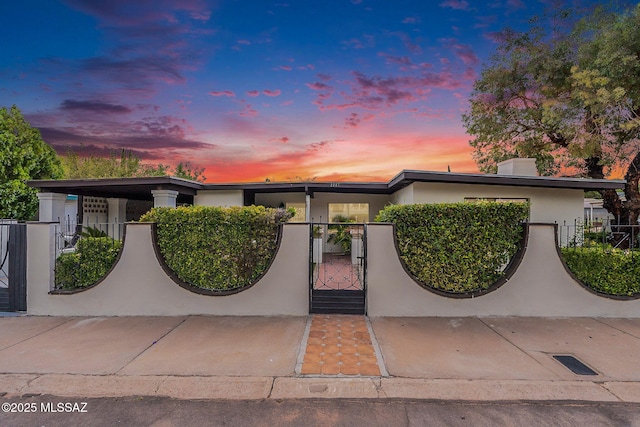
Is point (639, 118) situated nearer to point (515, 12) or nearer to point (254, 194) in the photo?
point (515, 12)

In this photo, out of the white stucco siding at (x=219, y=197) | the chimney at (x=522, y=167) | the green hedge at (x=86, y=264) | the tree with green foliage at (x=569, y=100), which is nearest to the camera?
the green hedge at (x=86, y=264)

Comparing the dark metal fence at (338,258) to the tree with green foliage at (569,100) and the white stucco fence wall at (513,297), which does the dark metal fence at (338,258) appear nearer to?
the white stucco fence wall at (513,297)

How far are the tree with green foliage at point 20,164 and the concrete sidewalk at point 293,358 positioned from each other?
1011 centimetres

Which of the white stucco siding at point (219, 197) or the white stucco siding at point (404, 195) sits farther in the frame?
the white stucco siding at point (219, 197)

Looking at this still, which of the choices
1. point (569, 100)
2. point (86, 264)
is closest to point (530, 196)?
point (569, 100)

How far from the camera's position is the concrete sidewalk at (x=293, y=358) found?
313 cm

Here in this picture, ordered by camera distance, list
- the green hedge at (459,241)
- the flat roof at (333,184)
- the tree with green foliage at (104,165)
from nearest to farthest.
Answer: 1. the green hedge at (459,241)
2. the flat roof at (333,184)
3. the tree with green foliage at (104,165)

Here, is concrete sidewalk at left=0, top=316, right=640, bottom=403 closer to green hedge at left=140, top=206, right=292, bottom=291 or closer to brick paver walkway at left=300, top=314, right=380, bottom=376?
brick paver walkway at left=300, top=314, right=380, bottom=376

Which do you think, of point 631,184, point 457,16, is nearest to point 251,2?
point 457,16

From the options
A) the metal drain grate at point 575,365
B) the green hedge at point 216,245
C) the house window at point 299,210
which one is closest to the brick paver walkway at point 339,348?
the green hedge at point 216,245

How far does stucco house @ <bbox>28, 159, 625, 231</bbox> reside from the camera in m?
8.99

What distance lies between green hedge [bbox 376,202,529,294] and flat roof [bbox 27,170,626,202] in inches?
129

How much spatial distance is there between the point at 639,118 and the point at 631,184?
9.23ft

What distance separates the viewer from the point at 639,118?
11242mm
